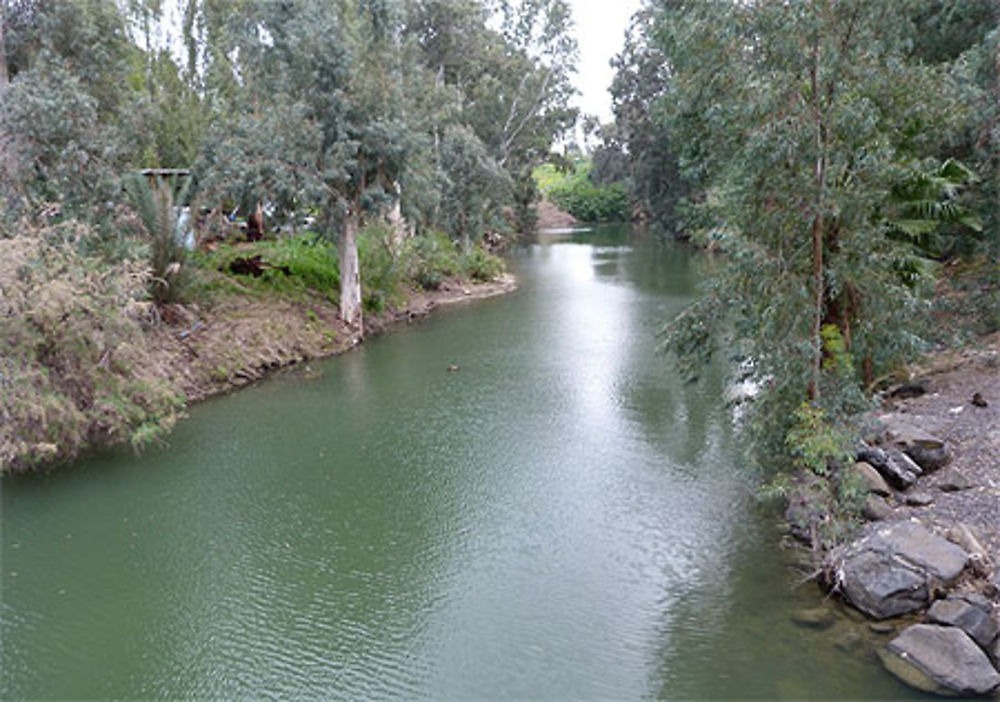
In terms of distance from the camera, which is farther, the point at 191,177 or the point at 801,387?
the point at 191,177

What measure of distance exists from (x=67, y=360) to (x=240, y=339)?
5.92 m

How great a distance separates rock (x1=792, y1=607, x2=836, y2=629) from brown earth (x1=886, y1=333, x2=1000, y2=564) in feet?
4.73

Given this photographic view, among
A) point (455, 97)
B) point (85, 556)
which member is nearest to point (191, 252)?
point (85, 556)

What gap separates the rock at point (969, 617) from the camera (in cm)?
618

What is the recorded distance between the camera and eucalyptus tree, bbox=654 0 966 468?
306 inches

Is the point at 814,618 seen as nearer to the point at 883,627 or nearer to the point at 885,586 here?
the point at 883,627

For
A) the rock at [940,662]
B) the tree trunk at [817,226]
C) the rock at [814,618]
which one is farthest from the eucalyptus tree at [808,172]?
the rock at [940,662]

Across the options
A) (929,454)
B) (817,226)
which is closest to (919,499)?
(929,454)

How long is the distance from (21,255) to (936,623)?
1024 centimetres

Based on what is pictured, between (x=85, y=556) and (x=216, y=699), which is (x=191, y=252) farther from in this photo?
(x=216, y=699)

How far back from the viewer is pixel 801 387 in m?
8.20

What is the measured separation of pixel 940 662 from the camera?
238 inches

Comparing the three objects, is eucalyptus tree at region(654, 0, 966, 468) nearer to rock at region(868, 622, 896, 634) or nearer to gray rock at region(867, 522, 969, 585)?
gray rock at region(867, 522, 969, 585)

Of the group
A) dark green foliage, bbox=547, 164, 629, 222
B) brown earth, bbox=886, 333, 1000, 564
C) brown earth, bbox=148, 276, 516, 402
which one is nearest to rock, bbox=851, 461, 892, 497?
brown earth, bbox=886, 333, 1000, 564
